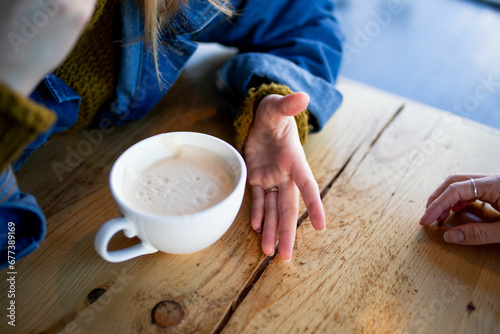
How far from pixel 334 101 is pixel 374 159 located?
0.44ft

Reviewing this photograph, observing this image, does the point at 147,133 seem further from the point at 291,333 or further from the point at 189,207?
the point at 291,333

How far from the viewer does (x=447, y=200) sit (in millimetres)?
559

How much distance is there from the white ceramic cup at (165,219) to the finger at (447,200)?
0.27 m

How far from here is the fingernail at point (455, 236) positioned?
53 centimetres

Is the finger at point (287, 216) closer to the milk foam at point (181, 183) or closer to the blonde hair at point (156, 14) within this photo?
the milk foam at point (181, 183)

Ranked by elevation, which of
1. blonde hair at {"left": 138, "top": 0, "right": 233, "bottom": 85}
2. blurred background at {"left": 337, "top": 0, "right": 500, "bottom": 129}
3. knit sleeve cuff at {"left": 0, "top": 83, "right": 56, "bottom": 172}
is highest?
knit sleeve cuff at {"left": 0, "top": 83, "right": 56, "bottom": 172}

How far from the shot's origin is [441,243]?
54 centimetres

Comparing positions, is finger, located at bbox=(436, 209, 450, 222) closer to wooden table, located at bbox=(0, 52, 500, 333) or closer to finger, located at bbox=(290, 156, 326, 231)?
Answer: wooden table, located at bbox=(0, 52, 500, 333)

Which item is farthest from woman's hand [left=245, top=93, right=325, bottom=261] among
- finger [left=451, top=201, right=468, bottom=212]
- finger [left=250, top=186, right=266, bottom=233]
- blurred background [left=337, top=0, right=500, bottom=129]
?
blurred background [left=337, top=0, right=500, bottom=129]


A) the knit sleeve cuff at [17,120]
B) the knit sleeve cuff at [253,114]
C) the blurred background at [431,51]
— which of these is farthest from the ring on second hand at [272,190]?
the blurred background at [431,51]

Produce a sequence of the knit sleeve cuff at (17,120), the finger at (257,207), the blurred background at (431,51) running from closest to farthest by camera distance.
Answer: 1. the knit sleeve cuff at (17,120)
2. the finger at (257,207)
3. the blurred background at (431,51)

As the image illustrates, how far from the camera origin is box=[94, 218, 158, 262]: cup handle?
1.38 feet

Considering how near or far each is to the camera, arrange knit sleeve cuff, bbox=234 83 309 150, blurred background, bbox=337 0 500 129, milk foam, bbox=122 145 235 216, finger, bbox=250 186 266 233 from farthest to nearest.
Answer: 1. blurred background, bbox=337 0 500 129
2. knit sleeve cuff, bbox=234 83 309 150
3. finger, bbox=250 186 266 233
4. milk foam, bbox=122 145 235 216

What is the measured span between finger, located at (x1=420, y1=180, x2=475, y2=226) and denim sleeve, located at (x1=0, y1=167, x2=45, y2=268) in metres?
0.48
